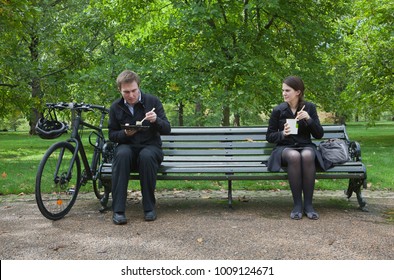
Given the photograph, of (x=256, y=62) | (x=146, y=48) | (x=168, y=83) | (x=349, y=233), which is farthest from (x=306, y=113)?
(x=146, y=48)

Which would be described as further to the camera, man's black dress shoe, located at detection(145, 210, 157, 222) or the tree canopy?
the tree canopy

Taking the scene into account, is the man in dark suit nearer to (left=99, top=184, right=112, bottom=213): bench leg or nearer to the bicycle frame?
the bicycle frame

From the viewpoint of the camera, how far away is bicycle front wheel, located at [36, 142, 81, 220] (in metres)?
4.64

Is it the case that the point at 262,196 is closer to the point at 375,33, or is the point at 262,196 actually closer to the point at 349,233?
the point at 349,233

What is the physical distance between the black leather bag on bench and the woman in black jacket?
88 millimetres

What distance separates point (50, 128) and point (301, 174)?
2576 millimetres

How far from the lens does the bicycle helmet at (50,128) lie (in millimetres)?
4746

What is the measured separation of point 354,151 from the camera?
17.2 ft

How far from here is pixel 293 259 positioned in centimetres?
339

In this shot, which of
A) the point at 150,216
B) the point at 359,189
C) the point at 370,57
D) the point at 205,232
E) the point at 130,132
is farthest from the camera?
the point at 370,57

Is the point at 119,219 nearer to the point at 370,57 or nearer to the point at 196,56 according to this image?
the point at 196,56

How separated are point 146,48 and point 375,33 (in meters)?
8.88

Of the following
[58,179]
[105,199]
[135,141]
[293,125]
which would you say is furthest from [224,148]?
[58,179]

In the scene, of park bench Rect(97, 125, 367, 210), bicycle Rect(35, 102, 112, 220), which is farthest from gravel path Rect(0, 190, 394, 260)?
park bench Rect(97, 125, 367, 210)
